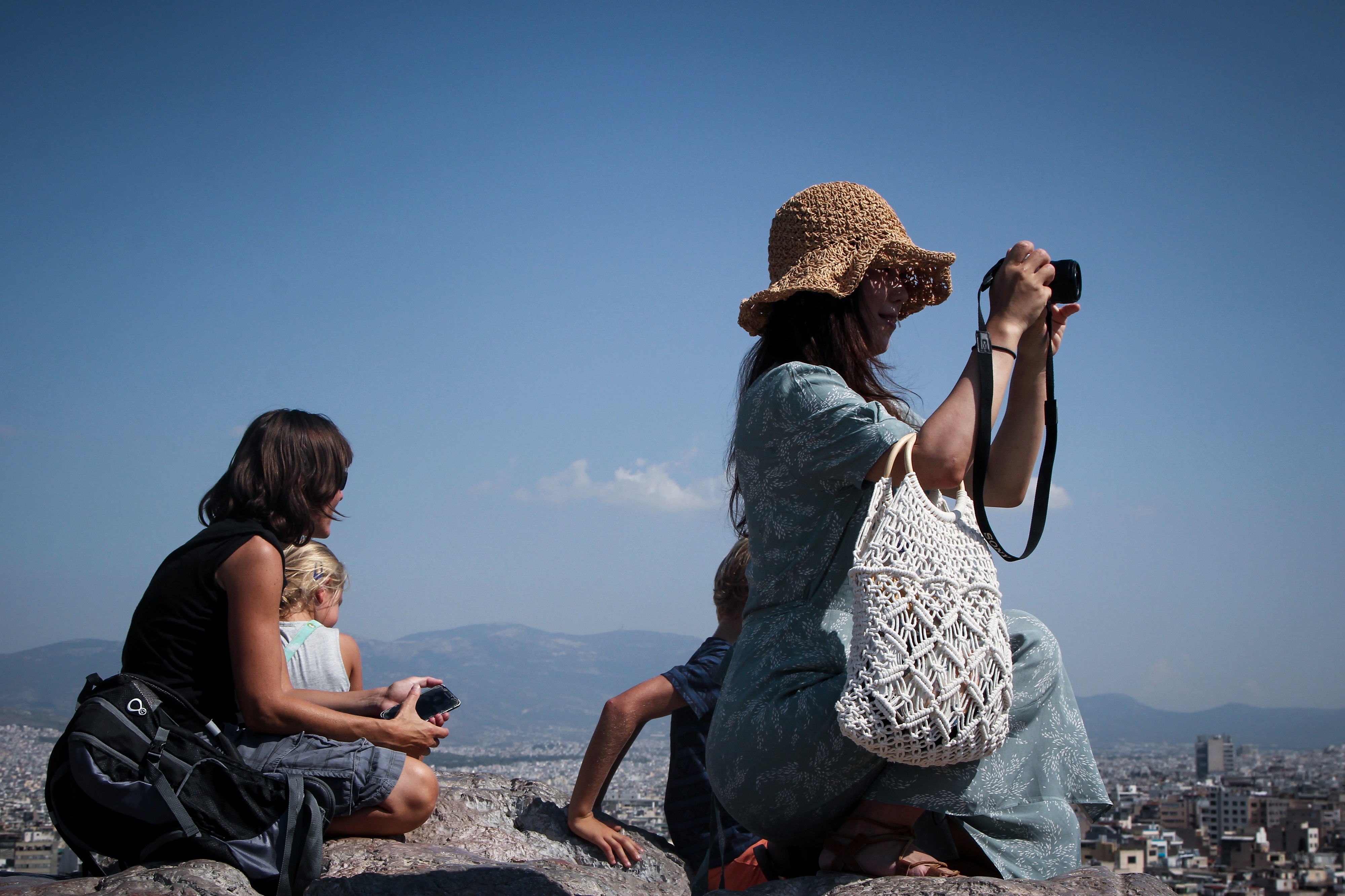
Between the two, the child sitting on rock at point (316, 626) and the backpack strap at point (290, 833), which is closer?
the backpack strap at point (290, 833)

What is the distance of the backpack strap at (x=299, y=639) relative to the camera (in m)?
4.89

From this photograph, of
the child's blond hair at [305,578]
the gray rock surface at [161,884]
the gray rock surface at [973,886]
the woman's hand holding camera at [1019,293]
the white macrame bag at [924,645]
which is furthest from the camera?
the child's blond hair at [305,578]

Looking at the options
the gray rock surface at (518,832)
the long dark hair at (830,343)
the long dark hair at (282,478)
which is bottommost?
the gray rock surface at (518,832)

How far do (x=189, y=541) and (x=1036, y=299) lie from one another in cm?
298

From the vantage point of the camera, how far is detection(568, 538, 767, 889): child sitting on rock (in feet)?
12.9

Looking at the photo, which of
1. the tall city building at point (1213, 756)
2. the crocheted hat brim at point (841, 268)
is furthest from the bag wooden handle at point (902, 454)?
the tall city building at point (1213, 756)

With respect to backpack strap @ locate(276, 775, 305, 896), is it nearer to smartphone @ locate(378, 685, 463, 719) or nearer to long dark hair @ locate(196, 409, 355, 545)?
smartphone @ locate(378, 685, 463, 719)

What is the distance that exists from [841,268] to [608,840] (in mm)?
2739

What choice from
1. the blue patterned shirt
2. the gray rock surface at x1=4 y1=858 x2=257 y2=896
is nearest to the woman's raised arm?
the blue patterned shirt

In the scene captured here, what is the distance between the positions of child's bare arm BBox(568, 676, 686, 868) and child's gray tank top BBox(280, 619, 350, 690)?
5.39 feet

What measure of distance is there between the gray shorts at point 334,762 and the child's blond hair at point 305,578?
5.76ft

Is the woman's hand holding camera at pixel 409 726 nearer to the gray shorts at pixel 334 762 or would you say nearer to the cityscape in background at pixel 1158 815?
the gray shorts at pixel 334 762

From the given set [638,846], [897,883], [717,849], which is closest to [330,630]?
[638,846]

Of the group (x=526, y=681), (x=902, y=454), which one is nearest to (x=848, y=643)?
(x=902, y=454)
